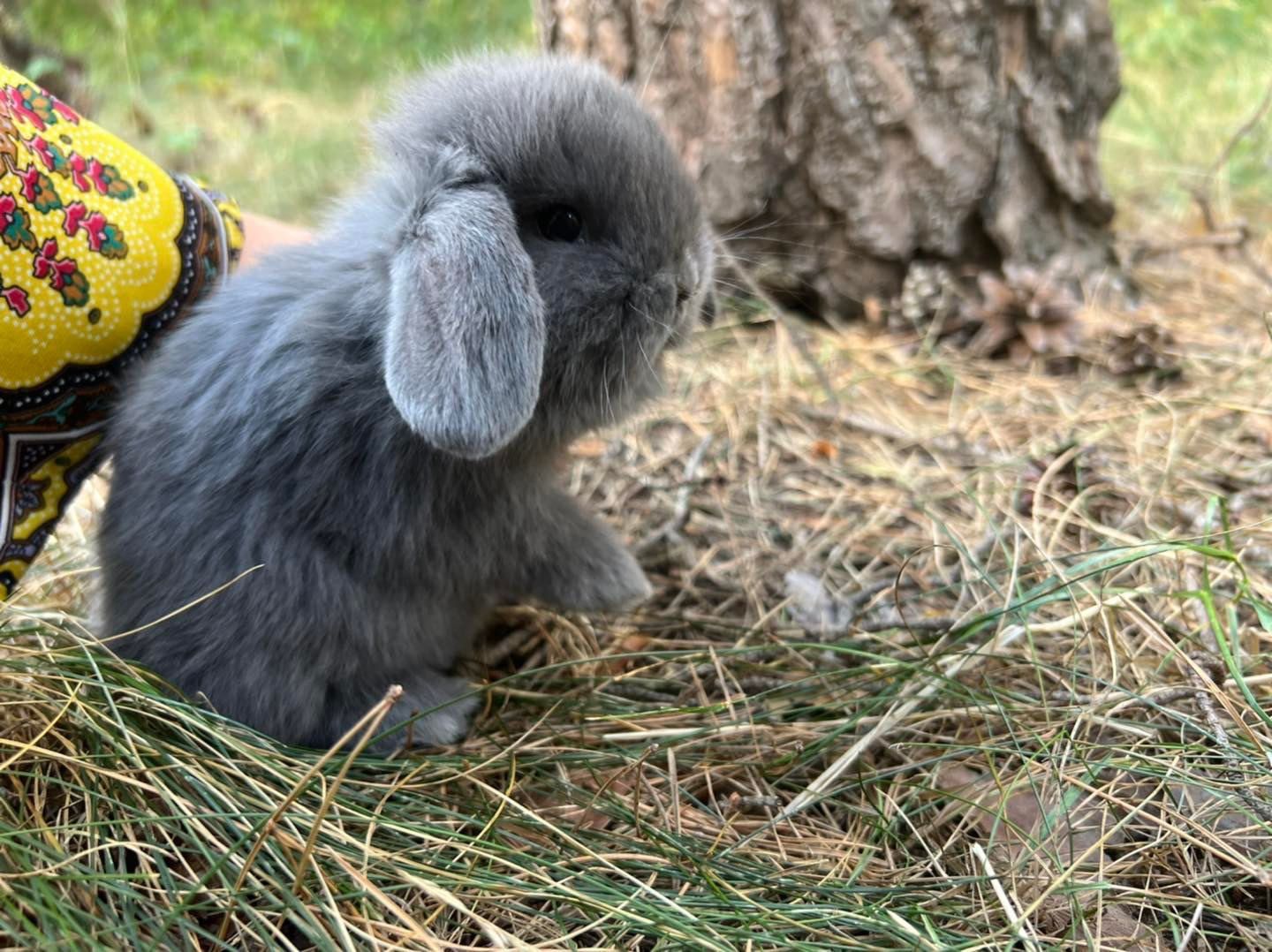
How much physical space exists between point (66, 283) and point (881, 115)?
7.12ft

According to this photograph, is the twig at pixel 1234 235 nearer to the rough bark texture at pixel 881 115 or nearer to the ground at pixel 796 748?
the rough bark texture at pixel 881 115

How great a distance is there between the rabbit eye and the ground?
30.3 inches

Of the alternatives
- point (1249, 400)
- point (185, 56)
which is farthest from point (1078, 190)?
point (185, 56)

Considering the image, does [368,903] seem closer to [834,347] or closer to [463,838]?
[463,838]

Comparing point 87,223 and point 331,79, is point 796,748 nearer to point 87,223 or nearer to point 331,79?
point 87,223

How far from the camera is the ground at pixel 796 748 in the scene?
1321 mm

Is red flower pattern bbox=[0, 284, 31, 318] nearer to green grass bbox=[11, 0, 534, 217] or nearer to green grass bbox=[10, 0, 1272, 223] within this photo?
green grass bbox=[10, 0, 1272, 223]

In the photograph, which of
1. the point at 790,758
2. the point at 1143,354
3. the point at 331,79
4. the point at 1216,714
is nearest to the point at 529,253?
the point at 790,758

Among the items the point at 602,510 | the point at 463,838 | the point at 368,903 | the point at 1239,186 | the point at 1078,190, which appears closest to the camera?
the point at 368,903

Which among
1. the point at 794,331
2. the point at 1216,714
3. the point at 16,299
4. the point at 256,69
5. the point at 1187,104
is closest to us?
the point at 1216,714

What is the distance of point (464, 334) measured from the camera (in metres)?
1.39

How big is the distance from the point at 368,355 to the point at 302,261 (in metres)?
0.27

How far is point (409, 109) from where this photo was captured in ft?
5.66

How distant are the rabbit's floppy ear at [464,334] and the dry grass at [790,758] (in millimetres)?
546
